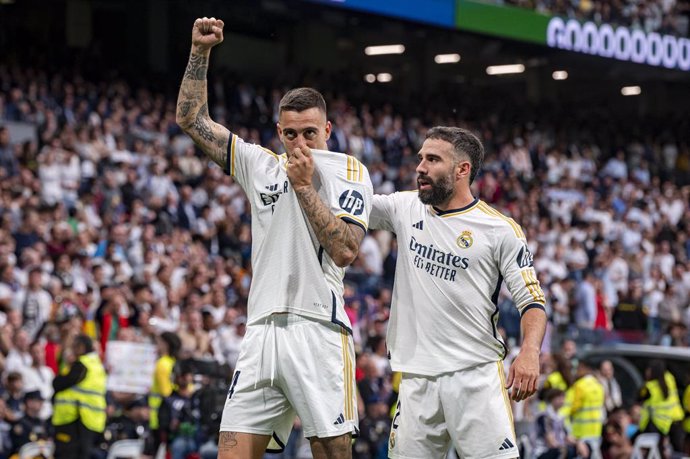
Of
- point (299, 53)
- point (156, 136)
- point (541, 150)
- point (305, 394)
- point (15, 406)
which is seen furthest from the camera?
point (299, 53)

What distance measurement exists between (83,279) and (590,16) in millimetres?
18657

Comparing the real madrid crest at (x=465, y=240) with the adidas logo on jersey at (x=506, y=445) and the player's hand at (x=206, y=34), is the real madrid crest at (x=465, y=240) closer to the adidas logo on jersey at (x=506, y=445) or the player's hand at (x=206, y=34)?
the adidas logo on jersey at (x=506, y=445)

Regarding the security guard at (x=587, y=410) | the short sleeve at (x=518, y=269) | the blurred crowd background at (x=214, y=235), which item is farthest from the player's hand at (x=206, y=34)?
the security guard at (x=587, y=410)

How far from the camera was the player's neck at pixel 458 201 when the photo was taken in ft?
21.7

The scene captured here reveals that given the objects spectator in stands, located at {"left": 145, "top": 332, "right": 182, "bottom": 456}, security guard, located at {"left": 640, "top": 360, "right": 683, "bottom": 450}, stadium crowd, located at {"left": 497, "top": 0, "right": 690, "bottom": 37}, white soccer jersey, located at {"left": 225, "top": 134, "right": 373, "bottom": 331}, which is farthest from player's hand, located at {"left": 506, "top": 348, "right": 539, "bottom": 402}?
stadium crowd, located at {"left": 497, "top": 0, "right": 690, "bottom": 37}

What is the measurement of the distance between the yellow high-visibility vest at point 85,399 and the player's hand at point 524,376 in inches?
252

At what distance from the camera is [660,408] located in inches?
583

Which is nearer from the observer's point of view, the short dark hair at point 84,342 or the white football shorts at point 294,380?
the white football shorts at point 294,380

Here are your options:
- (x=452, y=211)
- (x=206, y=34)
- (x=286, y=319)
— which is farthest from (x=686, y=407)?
(x=206, y=34)

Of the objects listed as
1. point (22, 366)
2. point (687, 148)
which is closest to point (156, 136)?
point (22, 366)

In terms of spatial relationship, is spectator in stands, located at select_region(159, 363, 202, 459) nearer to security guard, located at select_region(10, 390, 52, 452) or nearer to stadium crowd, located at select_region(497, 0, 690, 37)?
security guard, located at select_region(10, 390, 52, 452)

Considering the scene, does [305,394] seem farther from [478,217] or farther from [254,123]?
[254,123]

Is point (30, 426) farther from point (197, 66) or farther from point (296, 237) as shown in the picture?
point (296, 237)

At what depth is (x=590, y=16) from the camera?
2997 cm
